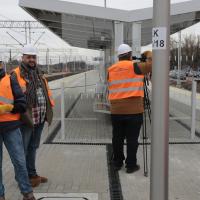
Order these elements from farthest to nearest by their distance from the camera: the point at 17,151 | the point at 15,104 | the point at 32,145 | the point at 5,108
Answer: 1. the point at 32,145
2. the point at 17,151
3. the point at 15,104
4. the point at 5,108

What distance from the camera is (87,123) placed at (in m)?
10.7

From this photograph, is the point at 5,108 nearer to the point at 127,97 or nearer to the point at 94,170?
the point at 127,97

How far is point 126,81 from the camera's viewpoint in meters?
5.79

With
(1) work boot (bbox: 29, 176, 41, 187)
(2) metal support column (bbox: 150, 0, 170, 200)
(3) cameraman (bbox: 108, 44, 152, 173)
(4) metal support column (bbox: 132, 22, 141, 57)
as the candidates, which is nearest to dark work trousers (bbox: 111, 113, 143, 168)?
(3) cameraman (bbox: 108, 44, 152, 173)

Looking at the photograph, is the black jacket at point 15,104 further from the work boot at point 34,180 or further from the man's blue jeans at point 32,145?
the work boot at point 34,180

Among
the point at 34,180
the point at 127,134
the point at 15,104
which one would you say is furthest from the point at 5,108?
the point at 127,134

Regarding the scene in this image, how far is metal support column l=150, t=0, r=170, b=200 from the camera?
3.22 m

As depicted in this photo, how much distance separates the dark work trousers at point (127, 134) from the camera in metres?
5.97

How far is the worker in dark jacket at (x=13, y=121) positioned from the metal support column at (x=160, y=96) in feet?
5.76

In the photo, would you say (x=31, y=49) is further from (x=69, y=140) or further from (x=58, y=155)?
(x=69, y=140)

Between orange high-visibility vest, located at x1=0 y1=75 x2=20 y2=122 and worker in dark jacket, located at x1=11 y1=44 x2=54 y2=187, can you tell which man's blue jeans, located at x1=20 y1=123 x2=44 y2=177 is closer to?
worker in dark jacket, located at x1=11 y1=44 x2=54 y2=187

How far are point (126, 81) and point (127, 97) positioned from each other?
0.77 ft

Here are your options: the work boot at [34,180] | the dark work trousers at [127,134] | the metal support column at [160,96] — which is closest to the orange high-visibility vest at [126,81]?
the dark work trousers at [127,134]

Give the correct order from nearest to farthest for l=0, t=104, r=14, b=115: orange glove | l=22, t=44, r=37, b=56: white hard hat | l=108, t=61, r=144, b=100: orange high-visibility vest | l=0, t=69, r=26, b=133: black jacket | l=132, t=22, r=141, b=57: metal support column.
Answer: l=0, t=104, r=14, b=115: orange glove
l=0, t=69, r=26, b=133: black jacket
l=22, t=44, r=37, b=56: white hard hat
l=108, t=61, r=144, b=100: orange high-visibility vest
l=132, t=22, r=141, b=57: metal support column
